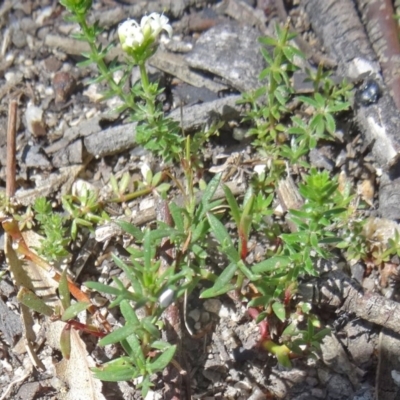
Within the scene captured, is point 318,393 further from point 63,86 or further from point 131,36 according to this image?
point 63,86

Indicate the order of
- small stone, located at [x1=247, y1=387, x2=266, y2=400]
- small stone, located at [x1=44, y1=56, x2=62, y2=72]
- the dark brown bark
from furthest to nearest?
small stone, located at [x1=44, y1=56, x2=62, y2=72], the dark brown bark, small stone, located at [x1=247, y1=387, x2=266, y2=400]

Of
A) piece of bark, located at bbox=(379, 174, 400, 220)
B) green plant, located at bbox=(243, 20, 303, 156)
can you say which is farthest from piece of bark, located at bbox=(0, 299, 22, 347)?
piece of bark, located at bbox=(379, 174, 400, 220)

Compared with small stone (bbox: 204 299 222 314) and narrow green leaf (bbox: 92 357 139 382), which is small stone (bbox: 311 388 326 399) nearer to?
small stone (bbox: 204 299 222 314)

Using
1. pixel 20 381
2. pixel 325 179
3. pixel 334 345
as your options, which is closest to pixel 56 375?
pixel 20 381

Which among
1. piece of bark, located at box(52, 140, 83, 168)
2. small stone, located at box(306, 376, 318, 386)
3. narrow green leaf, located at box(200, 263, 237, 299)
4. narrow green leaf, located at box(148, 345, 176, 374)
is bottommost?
small stone, located at box(306, 376, 318, 386)

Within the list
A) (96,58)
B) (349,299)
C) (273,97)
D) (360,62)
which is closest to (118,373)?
(349,299)

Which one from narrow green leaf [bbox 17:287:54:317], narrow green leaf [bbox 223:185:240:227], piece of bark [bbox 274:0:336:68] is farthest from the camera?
piece of bark [bbox 274:0:336:68]

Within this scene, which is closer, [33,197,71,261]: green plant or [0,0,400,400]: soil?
[0,0,400,400]: soil

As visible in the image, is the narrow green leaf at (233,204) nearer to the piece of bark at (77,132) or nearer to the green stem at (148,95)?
the green stem at (148,95)
